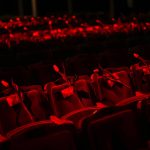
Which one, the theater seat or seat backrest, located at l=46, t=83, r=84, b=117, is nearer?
the theater seat

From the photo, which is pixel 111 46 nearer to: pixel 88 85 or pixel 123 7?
pixel 88 85

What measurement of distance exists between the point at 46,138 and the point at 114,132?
66 centimetres

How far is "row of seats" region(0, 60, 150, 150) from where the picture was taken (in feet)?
8.60

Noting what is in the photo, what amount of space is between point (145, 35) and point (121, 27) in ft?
2.29

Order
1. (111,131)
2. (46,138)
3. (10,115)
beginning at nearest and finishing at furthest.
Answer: (46,138), (111,131), (10,115)

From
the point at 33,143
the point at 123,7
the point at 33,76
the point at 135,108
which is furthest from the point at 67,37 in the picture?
the point at 123,7

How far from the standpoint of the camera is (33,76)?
19.3 feet

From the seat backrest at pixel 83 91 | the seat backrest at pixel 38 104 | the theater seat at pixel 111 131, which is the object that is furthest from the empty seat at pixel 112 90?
the theater seat at pixel 111 131

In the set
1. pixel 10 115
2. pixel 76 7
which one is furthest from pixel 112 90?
pixel 76 7

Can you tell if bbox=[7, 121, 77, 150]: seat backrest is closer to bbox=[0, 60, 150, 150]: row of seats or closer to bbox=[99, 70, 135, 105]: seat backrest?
bbox=[0, 60, 150, 150]: row of seats

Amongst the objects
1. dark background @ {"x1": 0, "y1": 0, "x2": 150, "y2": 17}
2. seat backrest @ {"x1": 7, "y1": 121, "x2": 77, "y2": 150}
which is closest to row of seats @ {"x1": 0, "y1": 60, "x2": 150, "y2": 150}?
seat backrest @ {"x1": 7, "y1": 121, "x2": 77, "y2": 150}

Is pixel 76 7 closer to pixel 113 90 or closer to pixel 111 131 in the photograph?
pixel 113 90

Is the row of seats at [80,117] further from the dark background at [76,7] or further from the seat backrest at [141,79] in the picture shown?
the dark background at [76,7]

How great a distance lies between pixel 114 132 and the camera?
283cm
